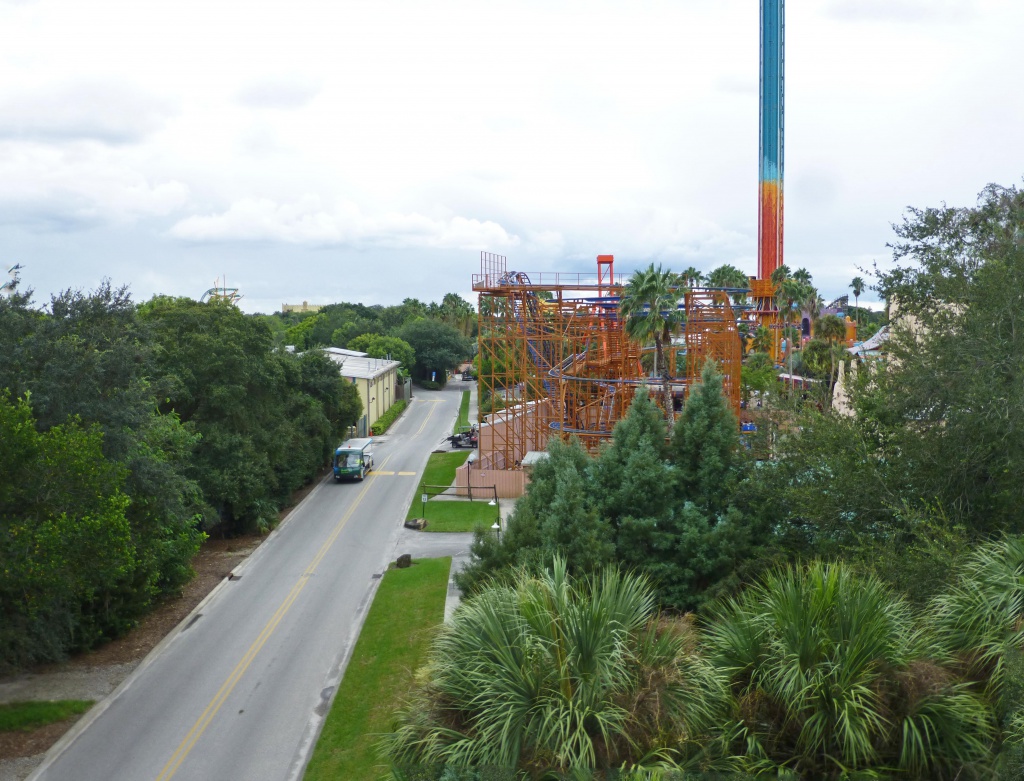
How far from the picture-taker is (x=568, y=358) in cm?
4678

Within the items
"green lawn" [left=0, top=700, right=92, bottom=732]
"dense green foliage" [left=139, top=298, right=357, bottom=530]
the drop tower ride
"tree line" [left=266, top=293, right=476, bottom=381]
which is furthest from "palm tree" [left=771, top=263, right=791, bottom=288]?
"green lawn" [left=0, top=700, right=92, bottom=732]

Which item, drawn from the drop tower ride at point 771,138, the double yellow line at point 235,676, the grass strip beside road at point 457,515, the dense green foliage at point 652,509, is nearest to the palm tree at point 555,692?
the dense green foliage at point 652,509

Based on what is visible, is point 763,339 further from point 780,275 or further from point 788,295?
point 788,295

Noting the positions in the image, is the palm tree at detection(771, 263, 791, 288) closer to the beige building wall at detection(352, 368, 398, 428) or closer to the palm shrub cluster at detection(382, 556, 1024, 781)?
the beige building wall at detection(352, 368, 398, 428)

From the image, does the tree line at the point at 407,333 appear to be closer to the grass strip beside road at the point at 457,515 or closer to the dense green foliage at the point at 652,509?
the grass strip beside road at the point at 457,515

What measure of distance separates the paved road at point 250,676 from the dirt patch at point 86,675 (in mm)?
377

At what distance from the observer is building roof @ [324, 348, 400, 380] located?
60.2 m

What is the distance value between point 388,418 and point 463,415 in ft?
20.8

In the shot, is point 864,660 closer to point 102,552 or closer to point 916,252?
point 916,252

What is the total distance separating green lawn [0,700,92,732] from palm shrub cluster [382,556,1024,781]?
1119cm

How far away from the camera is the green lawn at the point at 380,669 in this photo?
1486 cm

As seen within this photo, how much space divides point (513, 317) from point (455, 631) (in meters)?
34.3

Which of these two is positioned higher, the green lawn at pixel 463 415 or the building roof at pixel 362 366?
the building roof at pixel 362 366

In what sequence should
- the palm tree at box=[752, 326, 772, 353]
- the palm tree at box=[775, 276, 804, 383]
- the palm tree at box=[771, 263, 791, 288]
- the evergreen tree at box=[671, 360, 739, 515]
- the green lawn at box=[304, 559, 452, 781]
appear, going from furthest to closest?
the palm tree at box=[752, 326, 772, 353] → the palm tree at box=[771, 263, 791, 288] → the palm tree at box=[775, 276, 804, 383] → the evergreen tree at box=[671, 360, 739, 515] → the green lawn at box=[304, 559, 452, 781]
